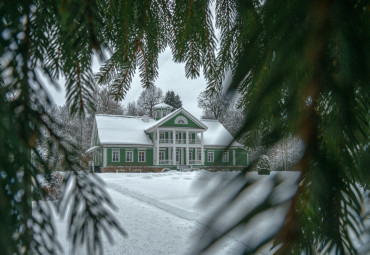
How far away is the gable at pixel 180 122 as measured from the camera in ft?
71.7

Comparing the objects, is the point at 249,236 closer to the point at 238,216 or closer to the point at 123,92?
the point at 238,216

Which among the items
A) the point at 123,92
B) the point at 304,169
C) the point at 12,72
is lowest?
the point at 304,169

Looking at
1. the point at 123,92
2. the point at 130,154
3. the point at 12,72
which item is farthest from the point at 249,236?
the point at 130,154

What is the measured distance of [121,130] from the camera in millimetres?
21703

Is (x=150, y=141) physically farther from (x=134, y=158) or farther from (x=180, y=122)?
(x=180, y=122)

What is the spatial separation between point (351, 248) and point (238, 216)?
0.08m

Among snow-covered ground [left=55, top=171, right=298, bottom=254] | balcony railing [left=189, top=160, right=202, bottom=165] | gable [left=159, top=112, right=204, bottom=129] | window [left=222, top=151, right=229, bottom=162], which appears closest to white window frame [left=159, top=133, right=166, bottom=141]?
gable [left=159, top=112, right=204, bottom=129]

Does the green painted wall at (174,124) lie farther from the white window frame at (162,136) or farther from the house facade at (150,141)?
the white window frame at (162,136)

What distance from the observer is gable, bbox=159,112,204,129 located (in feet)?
71.7

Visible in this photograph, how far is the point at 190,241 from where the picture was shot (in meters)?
0.16

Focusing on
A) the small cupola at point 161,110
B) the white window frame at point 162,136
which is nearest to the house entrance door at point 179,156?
the white window frame at point 162,136

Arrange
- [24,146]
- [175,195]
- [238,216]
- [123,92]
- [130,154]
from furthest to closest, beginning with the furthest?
[130,154], [175,195], [123,92], [24,146], [238,216]

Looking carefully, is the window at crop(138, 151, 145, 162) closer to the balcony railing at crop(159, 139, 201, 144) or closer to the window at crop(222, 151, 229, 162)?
the balcony railing at crop(159, 139, 201, 144)

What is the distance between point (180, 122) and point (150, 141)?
9.47 feet
